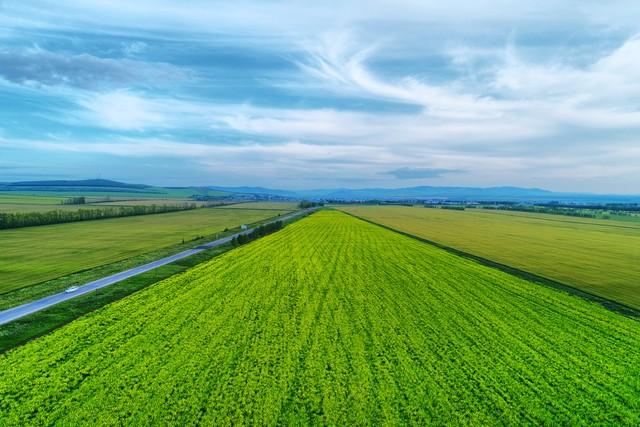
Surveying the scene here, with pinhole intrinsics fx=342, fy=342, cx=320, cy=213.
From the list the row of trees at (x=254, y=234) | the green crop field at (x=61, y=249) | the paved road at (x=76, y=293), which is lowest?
the green crop field at (x=61, y=249)

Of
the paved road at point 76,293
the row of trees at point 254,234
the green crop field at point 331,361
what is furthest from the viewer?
the row of trees at point 254,234

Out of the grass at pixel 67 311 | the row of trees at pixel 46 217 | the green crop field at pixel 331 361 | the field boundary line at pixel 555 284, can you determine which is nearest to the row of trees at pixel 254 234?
the grass at pixel 67 311

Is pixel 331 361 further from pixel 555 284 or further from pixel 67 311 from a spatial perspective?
pixel 555 284

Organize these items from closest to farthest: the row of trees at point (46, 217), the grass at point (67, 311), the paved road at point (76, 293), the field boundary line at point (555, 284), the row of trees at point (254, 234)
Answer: the grass at point (67, 311)
the paved road at point (76, 293)
the field boundary line at point (555, 284)
the row of trees at point (254, 234)
the row of trees at point (46, 217)

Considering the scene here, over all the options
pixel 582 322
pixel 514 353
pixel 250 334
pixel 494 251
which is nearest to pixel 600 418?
pixel 514 353

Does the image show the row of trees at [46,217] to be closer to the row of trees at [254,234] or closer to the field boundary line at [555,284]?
the row of trees at [254,234]

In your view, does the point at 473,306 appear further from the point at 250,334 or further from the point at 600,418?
the point at 250,334

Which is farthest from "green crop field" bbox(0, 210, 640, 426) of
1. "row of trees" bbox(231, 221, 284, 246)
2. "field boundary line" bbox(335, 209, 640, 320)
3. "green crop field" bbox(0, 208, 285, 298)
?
"row of trees" bbox(231, 221, 284, 246)

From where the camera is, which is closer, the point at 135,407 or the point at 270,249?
the point at 135,407

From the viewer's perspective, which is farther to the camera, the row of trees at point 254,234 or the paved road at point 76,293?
the row of trees at point 254,234

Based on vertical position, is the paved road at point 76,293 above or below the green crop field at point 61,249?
above
